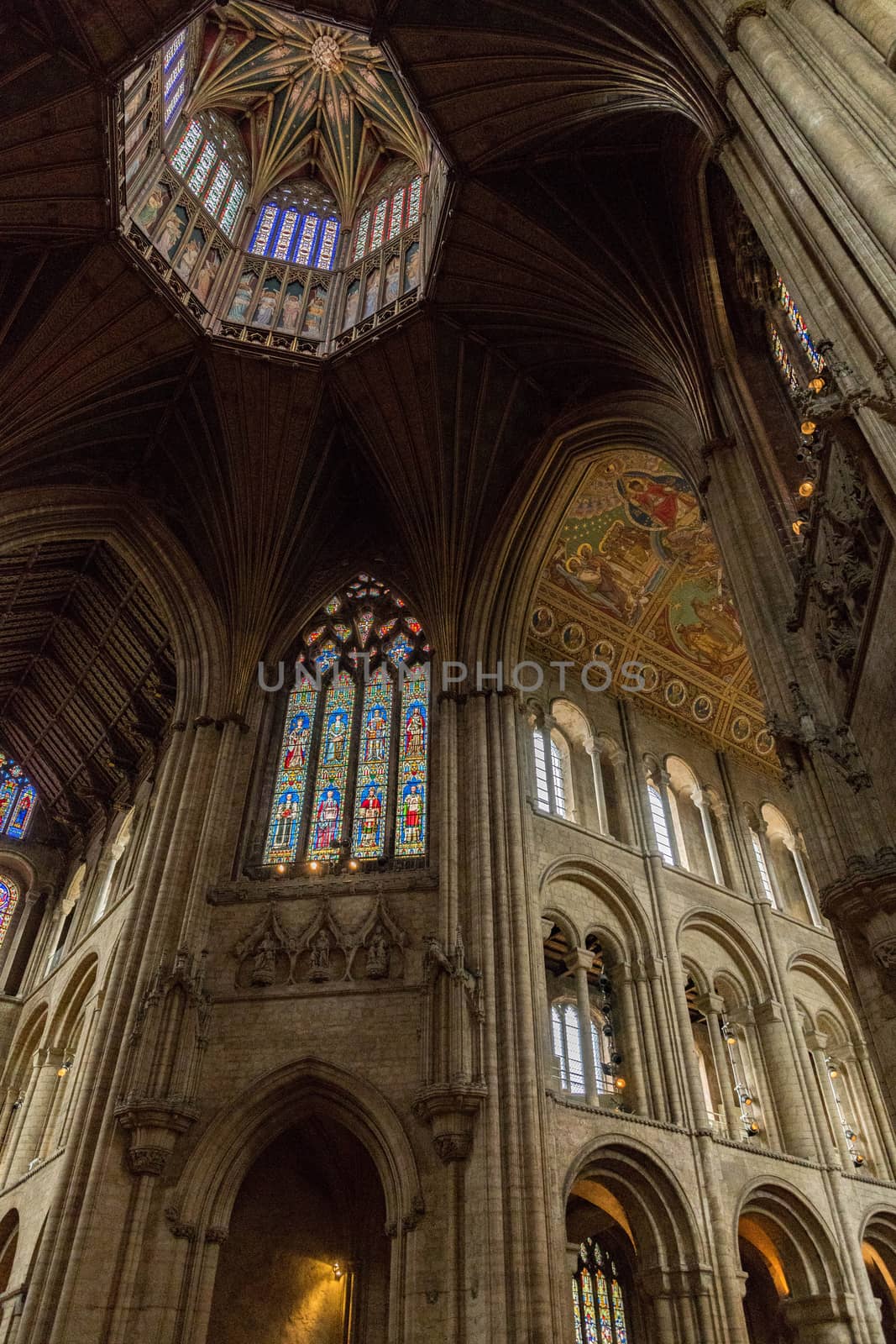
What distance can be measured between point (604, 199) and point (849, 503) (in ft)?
31.8

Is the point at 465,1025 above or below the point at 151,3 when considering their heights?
below

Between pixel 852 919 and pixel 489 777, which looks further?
pixel 489 777

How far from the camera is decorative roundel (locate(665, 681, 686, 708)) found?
2075cm

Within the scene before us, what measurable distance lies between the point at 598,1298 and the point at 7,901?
54.5 feet

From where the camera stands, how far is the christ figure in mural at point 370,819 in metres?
15.6

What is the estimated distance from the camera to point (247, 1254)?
13844 millimetres

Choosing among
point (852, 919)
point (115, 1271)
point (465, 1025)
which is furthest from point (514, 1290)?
point (852, 919)

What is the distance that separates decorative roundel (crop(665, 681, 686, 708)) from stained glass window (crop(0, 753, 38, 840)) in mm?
16944

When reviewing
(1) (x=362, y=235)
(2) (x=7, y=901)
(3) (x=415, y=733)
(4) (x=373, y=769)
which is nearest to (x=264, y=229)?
(1) (x=362, y=235)

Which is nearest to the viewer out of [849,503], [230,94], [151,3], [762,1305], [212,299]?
[849,503]

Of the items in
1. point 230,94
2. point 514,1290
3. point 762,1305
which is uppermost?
point 230,94

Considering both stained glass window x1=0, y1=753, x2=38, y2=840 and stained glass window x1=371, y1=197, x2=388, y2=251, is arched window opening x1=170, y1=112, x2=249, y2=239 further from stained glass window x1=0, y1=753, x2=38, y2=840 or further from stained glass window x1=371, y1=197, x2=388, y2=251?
stained glass window x1=0, y1=753, x2=38, y2=840

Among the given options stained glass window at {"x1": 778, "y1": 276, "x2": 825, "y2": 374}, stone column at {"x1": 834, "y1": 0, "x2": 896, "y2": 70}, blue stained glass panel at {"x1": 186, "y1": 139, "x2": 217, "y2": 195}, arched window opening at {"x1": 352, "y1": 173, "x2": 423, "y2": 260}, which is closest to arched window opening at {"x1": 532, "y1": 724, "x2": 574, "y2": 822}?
stained glass window at {"x1": 778, "y1": 276, "x2": 825, "y2": 374}

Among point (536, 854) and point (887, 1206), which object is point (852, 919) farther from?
point (887, 1206)
